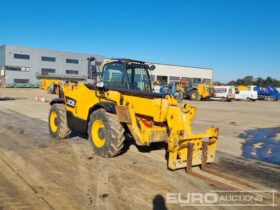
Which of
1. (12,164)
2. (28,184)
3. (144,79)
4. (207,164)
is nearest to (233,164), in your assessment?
(207,164)

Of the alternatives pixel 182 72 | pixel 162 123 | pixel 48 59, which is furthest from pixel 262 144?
pixel 182 72

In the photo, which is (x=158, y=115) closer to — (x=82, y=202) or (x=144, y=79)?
(x=144, y=79)

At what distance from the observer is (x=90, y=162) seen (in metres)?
6.32

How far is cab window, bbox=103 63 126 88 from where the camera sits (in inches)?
283

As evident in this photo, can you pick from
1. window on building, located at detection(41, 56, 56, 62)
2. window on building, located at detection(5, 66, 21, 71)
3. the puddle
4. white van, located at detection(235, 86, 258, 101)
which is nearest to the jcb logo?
the puddle

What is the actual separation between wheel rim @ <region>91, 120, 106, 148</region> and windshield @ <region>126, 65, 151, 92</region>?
1.17 metres

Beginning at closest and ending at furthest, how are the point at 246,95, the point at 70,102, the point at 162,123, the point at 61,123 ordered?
the point at 162,123, the point at 70,102, the point at 61,123, the point at 246,95

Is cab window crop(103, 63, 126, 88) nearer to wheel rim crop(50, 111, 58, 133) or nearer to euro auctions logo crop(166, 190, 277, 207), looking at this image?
wheel rim crop(50, 111, 58, 133)

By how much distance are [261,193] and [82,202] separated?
121 inches

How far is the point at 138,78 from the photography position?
24.6 feet

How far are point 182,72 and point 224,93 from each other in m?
51.4

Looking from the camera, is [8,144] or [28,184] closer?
[28,184]

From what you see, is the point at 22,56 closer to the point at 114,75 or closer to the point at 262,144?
the point at 114,75

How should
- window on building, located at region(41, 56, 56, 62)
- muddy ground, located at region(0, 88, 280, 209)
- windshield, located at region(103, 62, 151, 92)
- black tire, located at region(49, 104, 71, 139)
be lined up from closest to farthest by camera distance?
muddy ground, located at region(0, 88, 280, 209), windshield, located at region(103, 62, 151, 92), black tire, located at region(49, 104, 71, 139), window on building, located at region(41, 56, 56, 62)
